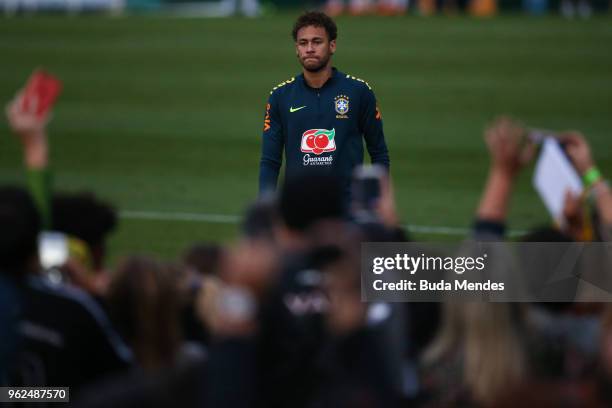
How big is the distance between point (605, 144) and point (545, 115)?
2.45 metres

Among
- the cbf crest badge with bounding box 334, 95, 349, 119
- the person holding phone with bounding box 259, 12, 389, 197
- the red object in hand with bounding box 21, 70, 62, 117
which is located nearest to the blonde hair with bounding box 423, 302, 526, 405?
the red object in hand with bounding box 21, 70, 62, 117

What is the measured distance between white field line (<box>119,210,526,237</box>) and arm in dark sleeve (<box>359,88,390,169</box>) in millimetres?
3384

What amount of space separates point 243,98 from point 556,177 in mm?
15986

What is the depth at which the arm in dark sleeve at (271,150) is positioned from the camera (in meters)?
9.30

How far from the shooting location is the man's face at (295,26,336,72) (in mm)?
9172

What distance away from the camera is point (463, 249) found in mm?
5344

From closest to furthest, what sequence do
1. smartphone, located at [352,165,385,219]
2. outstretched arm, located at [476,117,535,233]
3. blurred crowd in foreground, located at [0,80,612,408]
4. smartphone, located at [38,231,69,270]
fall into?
blurred crowd in foreground, located at [0,80,612,408] → outstretched arm, located at [476,117,535,233] → smartphone, located at [352,165,385,219] → smartphone, located at [38,231,69,270]

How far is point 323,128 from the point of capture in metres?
9.28

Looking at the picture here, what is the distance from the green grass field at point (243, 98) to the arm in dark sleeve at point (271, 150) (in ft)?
8.09

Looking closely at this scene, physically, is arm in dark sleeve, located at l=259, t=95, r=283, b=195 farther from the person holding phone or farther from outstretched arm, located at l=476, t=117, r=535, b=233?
outstretched arm, located at l=476, t=117, r=535, b=233

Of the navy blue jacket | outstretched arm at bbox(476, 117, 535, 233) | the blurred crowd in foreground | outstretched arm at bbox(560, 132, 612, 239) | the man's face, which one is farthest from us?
the navy blue jacket

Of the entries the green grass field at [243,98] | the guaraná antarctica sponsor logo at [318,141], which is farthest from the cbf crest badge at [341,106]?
the green grass field at [243,98]

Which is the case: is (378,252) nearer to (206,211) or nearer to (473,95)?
(206,211)

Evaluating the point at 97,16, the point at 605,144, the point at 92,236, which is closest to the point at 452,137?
the point at 605,144
